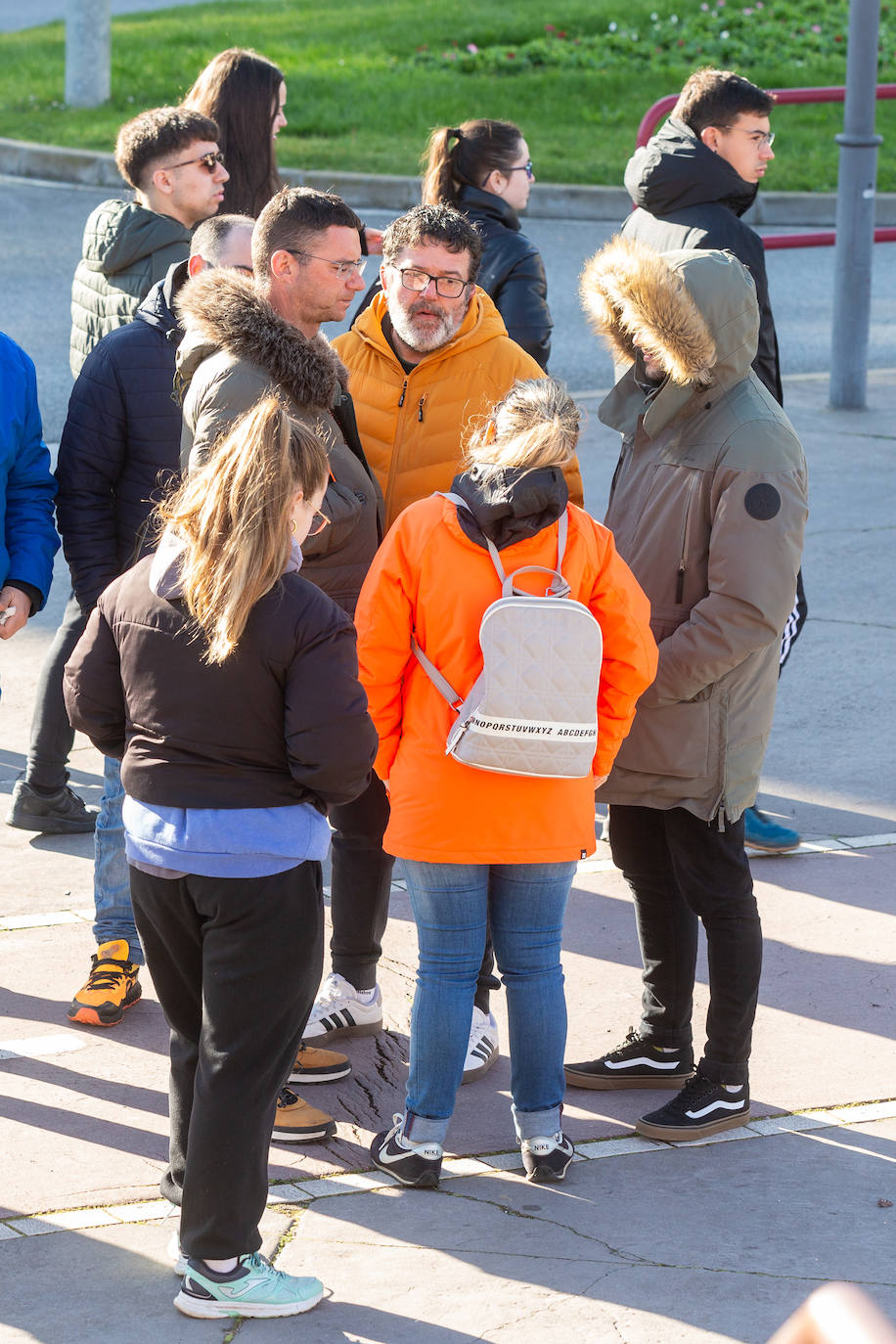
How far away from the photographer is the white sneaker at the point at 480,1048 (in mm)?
3998

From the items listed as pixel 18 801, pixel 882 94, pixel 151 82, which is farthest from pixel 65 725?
pixel 151 82

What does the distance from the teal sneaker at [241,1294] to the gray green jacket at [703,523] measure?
129 centimetres

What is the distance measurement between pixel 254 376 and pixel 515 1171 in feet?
5.67

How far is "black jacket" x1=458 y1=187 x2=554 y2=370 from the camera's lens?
217 inches

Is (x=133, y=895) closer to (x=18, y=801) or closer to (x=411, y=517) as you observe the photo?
(x=411, y=517)

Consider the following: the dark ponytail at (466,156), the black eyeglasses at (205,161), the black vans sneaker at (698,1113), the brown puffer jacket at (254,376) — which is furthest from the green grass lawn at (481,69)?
the black vans sneaker at (698,1113)

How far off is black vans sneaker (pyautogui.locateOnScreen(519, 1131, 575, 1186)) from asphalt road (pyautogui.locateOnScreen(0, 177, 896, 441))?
6246 millimetres

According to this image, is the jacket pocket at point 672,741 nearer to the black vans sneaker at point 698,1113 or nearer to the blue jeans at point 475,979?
the blue jeans at point 475,979

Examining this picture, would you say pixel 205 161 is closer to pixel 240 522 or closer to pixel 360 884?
pixel 360 884

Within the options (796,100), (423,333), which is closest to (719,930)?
(423,333)

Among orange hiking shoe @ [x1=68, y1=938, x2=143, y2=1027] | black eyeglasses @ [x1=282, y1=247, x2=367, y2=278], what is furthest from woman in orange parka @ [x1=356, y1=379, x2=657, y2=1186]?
orange hiking shoe @ [x1=68, y1=938, x2=143, y2=1027]

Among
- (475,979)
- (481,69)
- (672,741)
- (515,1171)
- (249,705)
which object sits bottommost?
(515,1171)

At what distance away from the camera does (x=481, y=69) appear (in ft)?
63.6

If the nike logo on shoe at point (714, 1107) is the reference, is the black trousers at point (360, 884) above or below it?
above
